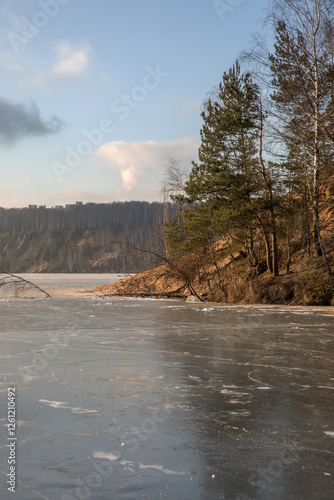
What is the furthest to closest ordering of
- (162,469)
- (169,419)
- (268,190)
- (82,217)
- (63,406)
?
(82,217) < (268,190) < (63,406) < (169,419) < (162,469)

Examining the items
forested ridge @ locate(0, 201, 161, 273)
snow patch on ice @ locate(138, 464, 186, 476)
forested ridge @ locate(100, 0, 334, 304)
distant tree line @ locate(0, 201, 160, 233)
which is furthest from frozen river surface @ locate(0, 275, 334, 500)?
distant tree line @ locate(0, 201, 160, 233)

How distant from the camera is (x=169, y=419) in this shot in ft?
11.9

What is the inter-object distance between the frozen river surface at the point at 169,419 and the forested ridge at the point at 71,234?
94195mm

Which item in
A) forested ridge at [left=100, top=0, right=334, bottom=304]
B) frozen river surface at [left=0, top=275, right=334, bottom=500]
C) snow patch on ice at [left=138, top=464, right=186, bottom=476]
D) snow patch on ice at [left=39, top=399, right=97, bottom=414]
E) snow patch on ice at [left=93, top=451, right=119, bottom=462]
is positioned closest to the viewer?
frozen river surface at [left=0, top=275, right=334, bottom=500]

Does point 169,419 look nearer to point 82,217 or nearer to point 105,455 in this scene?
point 105,455

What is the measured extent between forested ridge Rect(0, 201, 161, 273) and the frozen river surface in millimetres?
94195

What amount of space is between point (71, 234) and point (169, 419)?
5036 inches

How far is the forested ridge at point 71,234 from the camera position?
373ft

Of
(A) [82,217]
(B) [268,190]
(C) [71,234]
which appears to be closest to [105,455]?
(B) [268,190]

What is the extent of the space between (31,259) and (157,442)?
120 metres

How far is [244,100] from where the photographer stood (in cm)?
1803

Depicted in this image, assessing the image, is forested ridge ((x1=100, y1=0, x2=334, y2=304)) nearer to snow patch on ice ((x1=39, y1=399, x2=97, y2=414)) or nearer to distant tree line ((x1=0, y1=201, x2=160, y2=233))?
snow patch on ice ((x1=39, y1=399, x2=97, y2=414))

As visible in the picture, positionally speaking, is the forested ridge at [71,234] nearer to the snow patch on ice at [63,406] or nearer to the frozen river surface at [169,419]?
the frozen river surface at [169,419]

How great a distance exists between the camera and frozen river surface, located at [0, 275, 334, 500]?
2529 mm
